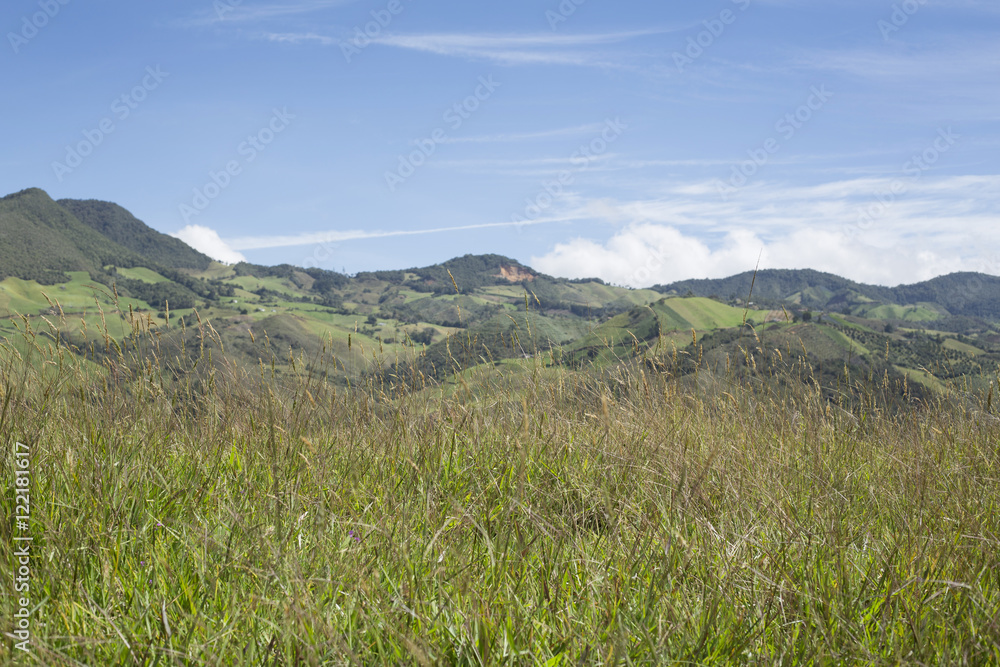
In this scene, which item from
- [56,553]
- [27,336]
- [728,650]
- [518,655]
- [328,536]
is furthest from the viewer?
[27,336]

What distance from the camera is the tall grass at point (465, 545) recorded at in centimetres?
185

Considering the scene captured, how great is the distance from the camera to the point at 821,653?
1908 millimetres

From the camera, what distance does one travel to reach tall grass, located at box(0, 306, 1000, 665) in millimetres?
1854

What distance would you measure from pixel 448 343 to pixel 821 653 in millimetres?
3915

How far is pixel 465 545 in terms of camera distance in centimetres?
235

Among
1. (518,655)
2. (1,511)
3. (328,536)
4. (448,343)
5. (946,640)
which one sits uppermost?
(448,343)

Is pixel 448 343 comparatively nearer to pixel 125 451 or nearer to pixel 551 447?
pixel 551 447

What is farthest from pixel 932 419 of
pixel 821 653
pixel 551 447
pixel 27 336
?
pixel 27 336

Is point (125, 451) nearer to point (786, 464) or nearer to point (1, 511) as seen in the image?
point (1, 511)

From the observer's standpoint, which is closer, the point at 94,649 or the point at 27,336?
the point at 94,649

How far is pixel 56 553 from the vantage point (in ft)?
7.23

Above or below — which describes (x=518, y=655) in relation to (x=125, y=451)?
below

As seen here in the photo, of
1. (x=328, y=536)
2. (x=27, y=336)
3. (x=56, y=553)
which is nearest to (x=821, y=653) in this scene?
(x=328, y=536)

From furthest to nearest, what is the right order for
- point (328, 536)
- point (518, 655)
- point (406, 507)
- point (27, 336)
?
point (27, 336), point (406, 507), point (328, 536), point (518, 655)
